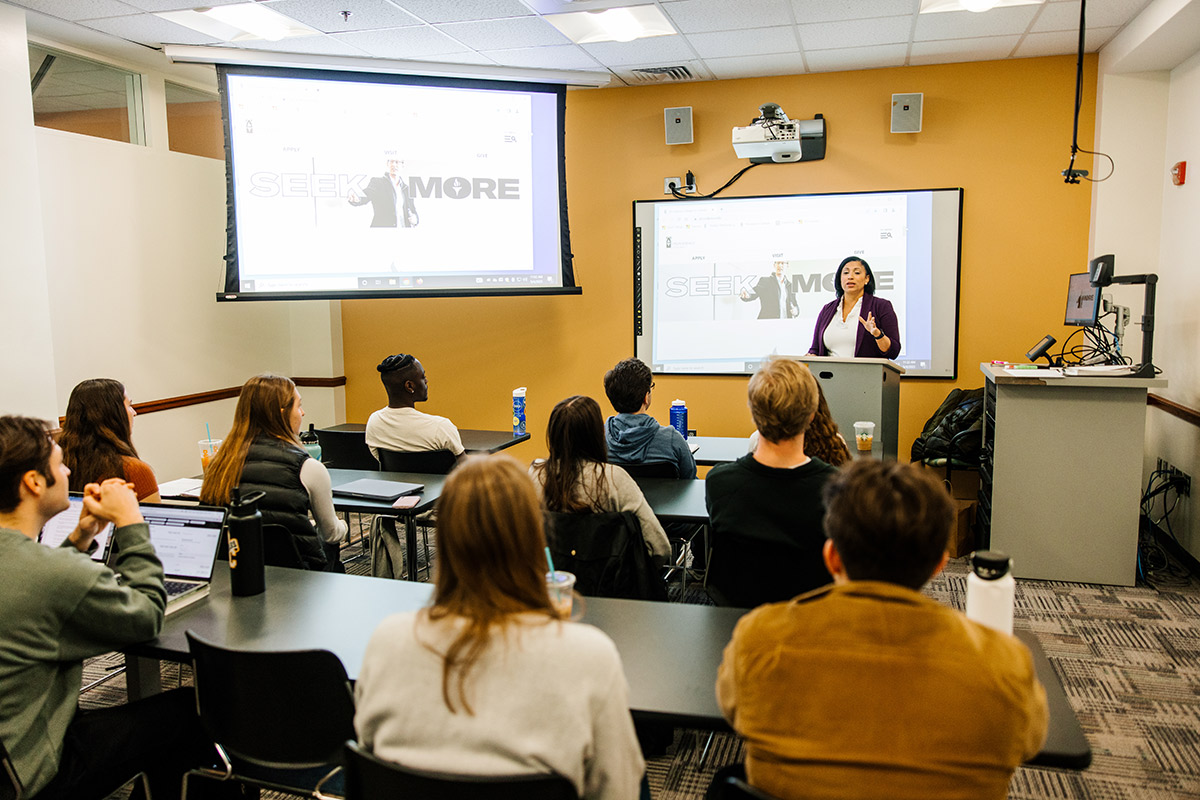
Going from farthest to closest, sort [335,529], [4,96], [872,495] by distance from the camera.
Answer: [4,96], [335,529], [872,495]

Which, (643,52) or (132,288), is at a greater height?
(643,52)

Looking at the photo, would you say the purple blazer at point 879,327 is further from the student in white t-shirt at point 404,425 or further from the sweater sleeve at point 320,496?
the sweater sleeve at point 320,496

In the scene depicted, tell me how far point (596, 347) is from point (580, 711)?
15.8 feet

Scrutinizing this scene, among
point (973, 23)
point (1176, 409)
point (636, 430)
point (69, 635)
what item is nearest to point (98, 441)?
point (69, 635)

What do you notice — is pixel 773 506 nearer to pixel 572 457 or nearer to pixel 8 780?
pixel 572 457

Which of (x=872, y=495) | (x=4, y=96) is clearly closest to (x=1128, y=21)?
(x=872, y=495)

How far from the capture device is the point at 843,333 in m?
4.73

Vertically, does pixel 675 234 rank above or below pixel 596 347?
above

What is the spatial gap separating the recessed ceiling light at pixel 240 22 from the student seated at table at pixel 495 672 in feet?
12.8

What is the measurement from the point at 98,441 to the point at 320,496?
0.72 metres

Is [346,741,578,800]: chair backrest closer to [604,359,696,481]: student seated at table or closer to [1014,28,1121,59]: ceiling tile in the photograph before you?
[604,359,696,481]: student seated at table

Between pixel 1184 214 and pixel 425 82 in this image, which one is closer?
pixel 1184 214

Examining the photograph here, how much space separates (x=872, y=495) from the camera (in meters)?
1.12

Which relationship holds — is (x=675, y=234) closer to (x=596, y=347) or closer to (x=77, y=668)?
(x=596, y=347)
